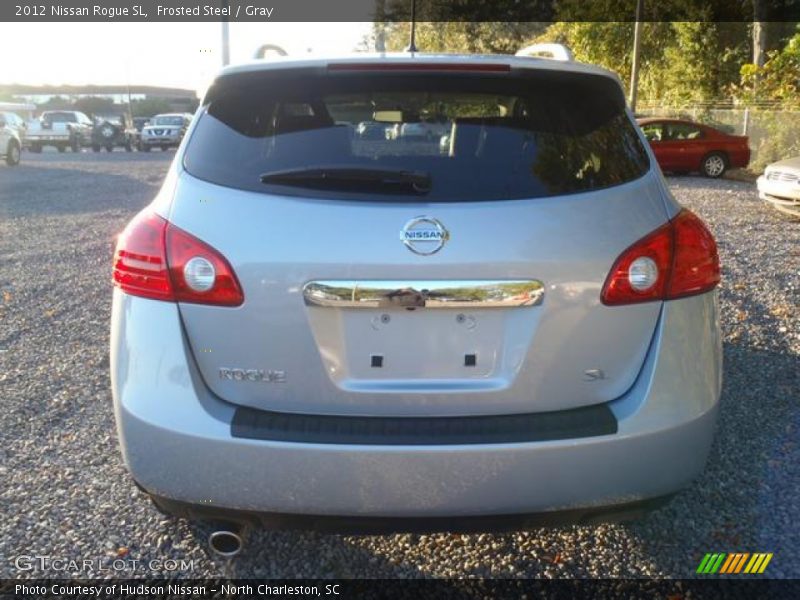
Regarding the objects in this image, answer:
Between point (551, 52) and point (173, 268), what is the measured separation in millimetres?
1963

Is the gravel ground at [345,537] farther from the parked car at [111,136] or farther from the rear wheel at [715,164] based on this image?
the parked car at [111,136]

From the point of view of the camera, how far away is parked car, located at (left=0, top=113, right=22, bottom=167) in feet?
74.4

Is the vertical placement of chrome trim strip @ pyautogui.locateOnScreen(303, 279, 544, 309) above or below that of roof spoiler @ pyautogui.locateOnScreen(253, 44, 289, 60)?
below

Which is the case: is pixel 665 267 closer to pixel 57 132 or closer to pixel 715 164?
pixel 715 164

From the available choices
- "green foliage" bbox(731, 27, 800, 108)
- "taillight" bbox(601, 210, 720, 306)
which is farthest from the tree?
"taillight" bbox(601, 210, 720, 306)

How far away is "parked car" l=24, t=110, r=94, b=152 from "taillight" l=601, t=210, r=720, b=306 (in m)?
36.2

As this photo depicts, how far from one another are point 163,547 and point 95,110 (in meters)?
72.7

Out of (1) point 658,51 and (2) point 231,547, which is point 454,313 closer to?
(2) point 231,547

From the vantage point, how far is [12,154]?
2334cm

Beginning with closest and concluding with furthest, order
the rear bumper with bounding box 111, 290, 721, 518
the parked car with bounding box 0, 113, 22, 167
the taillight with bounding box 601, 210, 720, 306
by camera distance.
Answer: the rear bumper with bounding box 111, 290, 721, 518
the taillight with bounding box 601, 210, 720, 306
the parked car with bounding box 0, 113, 22, 167

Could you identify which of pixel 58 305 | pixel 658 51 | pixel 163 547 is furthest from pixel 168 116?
pixel 163 547

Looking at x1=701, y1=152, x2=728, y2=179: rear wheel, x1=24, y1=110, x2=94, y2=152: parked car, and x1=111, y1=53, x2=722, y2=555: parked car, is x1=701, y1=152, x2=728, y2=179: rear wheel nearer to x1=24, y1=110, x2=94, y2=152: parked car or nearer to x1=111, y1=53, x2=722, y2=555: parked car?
x1=111, y1=53, x2=722, y2=555: parked car

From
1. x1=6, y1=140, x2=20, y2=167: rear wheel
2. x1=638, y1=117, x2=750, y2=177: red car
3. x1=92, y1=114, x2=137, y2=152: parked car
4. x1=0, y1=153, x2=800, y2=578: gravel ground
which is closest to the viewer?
x1=0, y1=153, x2=800, y2=578: gravel ground

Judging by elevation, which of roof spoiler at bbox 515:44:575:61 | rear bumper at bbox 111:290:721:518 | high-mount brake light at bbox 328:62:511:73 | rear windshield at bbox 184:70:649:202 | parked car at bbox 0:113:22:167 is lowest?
parked car at bbox 0:113:22:167
